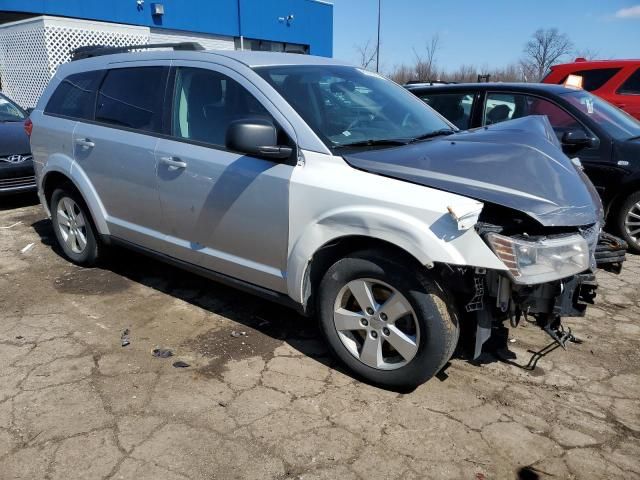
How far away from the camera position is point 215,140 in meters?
3.49

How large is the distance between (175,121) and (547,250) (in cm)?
260

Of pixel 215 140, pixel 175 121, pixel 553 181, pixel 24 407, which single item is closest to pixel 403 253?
pixel 553 181

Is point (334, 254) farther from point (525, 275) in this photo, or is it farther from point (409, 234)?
point (525, 275)

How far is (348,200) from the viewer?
2.84m

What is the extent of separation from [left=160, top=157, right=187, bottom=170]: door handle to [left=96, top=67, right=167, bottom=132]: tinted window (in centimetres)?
28

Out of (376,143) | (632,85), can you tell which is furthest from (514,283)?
(632,85)

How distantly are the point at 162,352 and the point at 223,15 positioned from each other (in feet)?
76.1

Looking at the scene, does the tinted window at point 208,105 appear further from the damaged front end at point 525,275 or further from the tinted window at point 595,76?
the tinted window at point 595,76

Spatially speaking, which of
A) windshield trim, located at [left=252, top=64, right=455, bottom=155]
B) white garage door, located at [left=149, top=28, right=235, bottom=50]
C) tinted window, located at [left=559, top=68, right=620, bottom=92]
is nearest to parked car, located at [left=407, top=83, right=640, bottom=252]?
windshield trim, located at [left=252, top=64, right=455, bottom=155]

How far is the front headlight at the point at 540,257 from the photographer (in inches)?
98.2

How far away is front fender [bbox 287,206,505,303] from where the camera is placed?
2529 millimetres

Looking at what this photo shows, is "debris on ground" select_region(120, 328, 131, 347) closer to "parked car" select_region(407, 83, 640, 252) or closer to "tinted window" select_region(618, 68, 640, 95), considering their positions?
"parked car" select_region(407, 83, 640, 252)

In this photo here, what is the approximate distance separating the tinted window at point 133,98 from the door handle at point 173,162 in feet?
0.93

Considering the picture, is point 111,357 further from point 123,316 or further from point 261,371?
point 261,371
